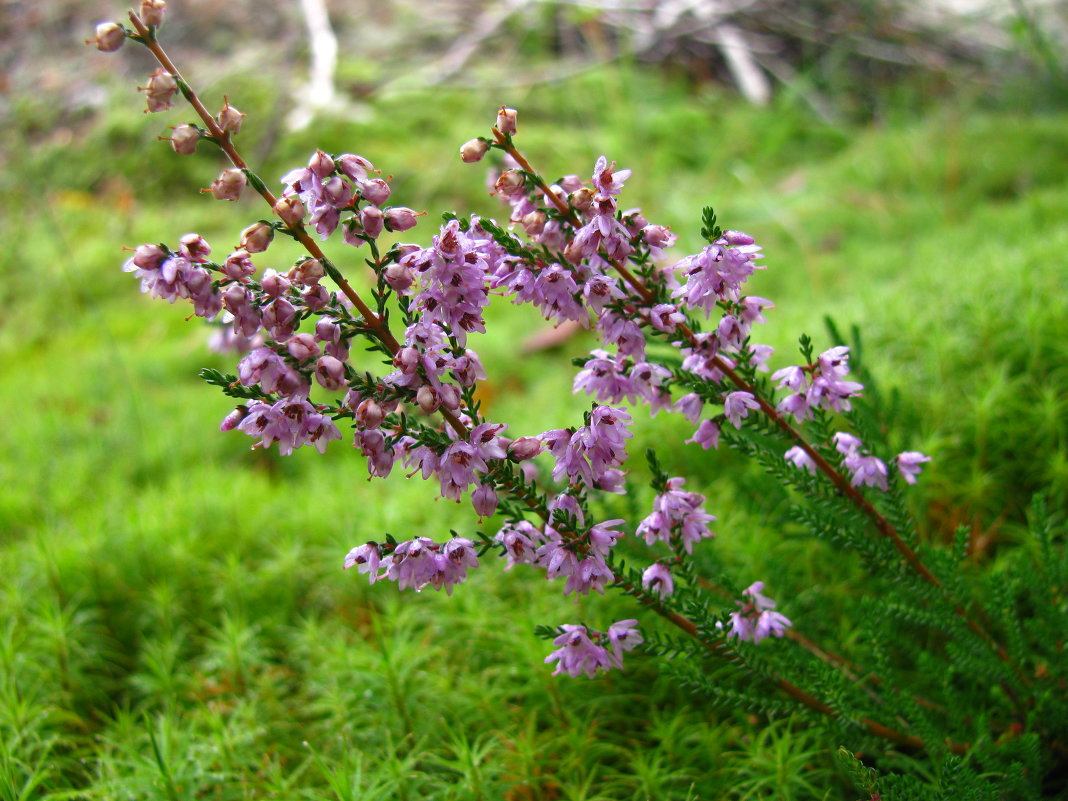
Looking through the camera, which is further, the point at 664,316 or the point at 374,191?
the point at 664,316

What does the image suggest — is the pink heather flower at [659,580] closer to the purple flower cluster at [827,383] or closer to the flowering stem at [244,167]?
the purple flower cluster at [827,383]

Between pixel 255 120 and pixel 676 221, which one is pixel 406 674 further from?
pixel 255 120

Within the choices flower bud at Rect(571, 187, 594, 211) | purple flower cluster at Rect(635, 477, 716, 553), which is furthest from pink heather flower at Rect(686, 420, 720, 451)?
flower bud at Rect(571, 187, 594, 211)

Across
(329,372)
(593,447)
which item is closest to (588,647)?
(593,447)

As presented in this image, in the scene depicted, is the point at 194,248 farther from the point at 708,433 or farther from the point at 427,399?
the point at 708,433

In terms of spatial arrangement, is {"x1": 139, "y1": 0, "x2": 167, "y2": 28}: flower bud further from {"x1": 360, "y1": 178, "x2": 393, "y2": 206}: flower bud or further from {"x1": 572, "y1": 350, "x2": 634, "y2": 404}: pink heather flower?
{"x1": 572, "y1": 350, "x2": 634, "y2": 404}: pink heather flower
